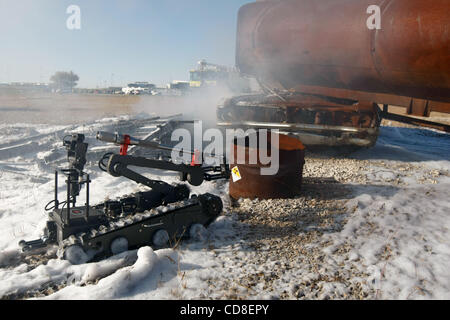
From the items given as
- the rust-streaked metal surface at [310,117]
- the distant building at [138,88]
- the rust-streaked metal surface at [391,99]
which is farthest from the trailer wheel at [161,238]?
the distant building at [138,88]

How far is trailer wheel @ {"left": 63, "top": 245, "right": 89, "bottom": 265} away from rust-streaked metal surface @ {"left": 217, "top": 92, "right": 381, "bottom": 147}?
19.3 feet

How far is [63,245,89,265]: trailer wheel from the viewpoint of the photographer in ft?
13.2

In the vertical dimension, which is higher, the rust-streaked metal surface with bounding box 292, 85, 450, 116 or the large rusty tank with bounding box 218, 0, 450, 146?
the large rusty tank with bounding box 218, 0, 450, 146

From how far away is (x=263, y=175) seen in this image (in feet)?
20.0

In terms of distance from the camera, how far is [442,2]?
607 centimetres

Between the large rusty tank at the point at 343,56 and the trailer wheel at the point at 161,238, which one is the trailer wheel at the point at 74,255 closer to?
the trailer wheel at the point at 161,238

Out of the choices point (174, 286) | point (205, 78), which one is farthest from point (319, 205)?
point (205, 78)

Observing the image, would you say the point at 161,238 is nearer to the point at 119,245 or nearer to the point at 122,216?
the point at 119,245

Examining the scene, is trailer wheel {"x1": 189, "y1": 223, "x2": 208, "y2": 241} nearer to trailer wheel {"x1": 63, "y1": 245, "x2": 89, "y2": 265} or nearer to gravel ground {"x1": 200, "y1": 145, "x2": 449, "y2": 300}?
gravel ground {"x1": 200, "y1": 145, "x2": 449, "y2": 300}

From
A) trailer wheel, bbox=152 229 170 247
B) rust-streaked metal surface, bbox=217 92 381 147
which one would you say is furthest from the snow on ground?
rust-streaked metal surface, bbox=217 92 381 147

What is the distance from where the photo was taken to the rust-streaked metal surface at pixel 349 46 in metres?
6.30

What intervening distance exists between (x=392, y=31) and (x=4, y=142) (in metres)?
12.3
